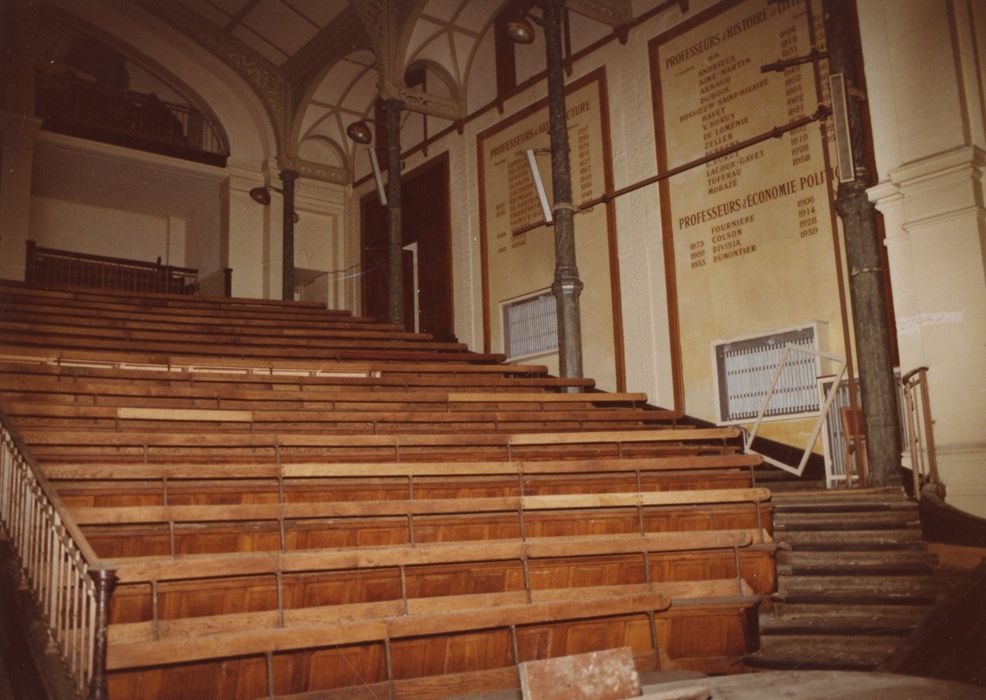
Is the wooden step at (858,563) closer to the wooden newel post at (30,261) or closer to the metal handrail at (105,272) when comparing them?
the metal handrail at (105,272)

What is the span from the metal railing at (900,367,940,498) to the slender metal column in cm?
677

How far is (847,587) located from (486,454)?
64.8 inches

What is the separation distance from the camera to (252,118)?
10.4 m

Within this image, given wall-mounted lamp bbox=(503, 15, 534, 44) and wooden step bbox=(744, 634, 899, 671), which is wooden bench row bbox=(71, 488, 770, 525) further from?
wall-mounted lamp bbox=(503, 15, 534, 44)

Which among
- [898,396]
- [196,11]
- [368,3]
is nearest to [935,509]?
[898,396]

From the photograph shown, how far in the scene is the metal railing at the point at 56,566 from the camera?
2.00m

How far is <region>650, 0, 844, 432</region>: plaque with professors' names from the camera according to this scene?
5.95m

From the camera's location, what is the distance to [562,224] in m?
6.43

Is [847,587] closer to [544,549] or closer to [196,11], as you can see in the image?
[544,549]

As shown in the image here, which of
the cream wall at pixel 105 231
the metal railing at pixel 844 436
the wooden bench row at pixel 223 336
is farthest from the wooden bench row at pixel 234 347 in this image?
the cream wall at pixel 105 231

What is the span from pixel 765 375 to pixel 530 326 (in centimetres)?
276

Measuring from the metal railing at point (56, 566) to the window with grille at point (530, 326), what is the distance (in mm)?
5671

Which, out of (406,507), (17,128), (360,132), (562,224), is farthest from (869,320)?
(17,128)

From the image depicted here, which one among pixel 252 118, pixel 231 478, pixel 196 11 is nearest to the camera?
pixel 231 478
